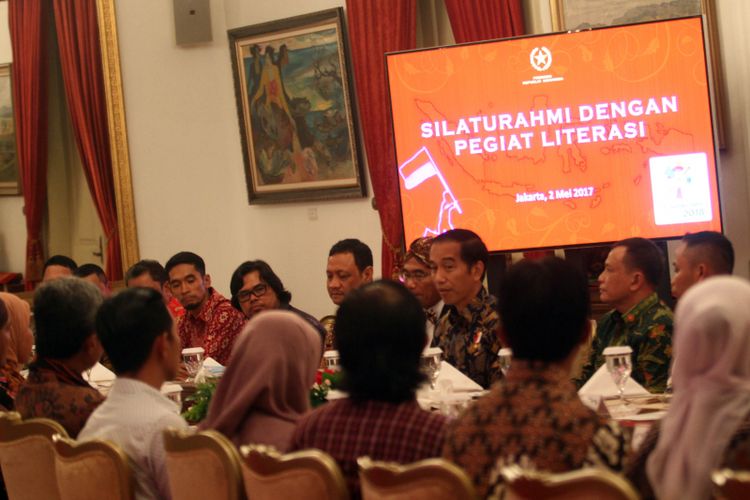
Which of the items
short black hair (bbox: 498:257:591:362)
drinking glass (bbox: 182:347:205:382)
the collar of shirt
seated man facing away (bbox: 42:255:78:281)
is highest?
seated man facing away (bbox: 42:255:78:281)

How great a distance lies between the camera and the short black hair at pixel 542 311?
250cm

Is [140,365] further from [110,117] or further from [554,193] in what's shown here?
[110,117]

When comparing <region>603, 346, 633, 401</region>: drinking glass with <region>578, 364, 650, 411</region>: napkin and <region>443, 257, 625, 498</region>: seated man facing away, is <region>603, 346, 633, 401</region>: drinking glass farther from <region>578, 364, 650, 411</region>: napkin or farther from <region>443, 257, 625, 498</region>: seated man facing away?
<region>443, 257, 625, 498</region>: seated man facing away

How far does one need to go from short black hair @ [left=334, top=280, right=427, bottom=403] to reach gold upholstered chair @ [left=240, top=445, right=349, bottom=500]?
189 mm

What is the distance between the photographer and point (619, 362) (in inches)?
151

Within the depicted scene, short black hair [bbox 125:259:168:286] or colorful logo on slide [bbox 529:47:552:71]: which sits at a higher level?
colorful logo on slide [bbox 529:47:552:71]

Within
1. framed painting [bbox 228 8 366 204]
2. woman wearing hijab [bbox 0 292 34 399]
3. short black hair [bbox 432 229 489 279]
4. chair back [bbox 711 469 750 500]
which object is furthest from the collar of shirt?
framed painting [bbox 228 8 366 204]

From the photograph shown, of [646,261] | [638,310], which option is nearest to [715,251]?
[646,261]

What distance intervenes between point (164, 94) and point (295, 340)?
702 centimetres

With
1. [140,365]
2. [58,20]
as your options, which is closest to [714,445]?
[140,365]

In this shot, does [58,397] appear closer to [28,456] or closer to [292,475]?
[28,456]

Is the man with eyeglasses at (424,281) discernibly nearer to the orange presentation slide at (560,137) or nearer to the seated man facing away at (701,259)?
the seated man facing away at (701,259)

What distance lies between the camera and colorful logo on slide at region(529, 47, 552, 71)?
705cm

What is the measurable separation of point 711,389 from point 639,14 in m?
5.17
